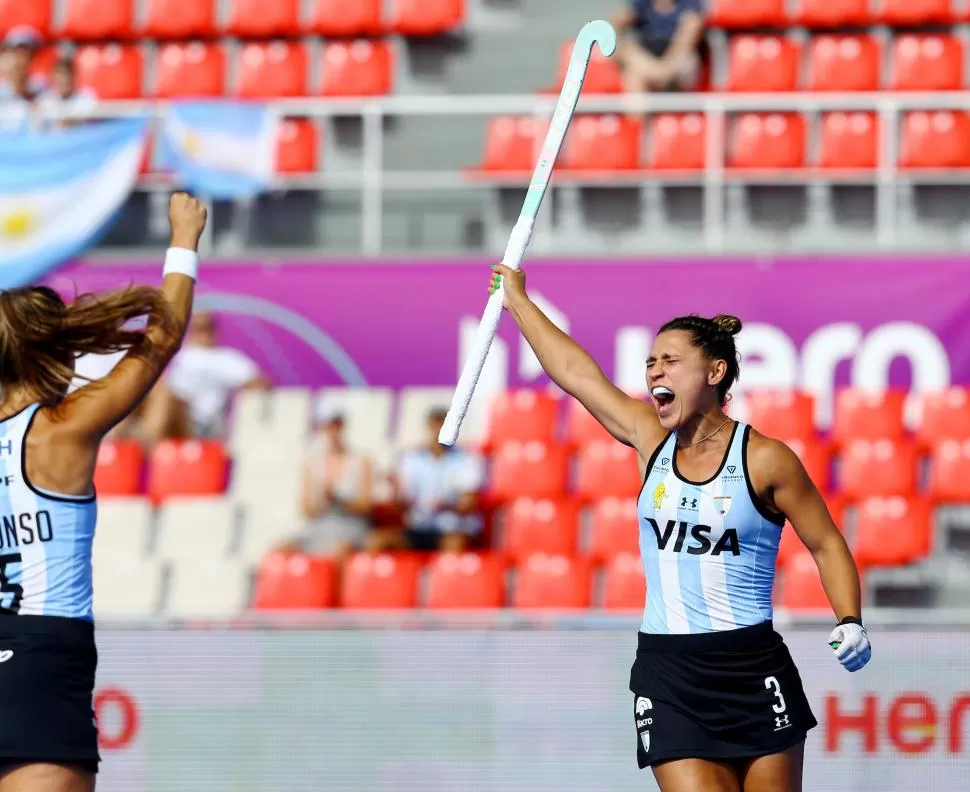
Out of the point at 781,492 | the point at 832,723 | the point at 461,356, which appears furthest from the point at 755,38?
the point at 781,492

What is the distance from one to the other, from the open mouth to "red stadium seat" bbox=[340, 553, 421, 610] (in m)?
5.52

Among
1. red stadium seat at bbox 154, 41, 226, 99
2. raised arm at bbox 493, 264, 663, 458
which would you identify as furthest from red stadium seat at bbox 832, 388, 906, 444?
raised arm at bbox 493, 264, 663, 458

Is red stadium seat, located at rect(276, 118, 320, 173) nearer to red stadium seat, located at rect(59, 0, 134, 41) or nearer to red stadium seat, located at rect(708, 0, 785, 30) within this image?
red stadium seat, located at rect(59, 0, 134, 41)

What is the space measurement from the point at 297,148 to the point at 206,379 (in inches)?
94.5

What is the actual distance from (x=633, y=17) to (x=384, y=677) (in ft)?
25.2

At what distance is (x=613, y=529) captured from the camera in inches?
424

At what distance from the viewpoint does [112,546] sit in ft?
Result: 36.6

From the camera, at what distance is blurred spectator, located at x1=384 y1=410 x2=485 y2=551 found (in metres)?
10.7

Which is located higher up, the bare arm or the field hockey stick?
the field hockey stick

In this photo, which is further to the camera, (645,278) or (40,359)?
(645,278)

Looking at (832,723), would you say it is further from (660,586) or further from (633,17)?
(633,17)

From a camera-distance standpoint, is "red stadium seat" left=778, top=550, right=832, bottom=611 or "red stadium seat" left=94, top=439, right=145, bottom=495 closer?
"red stadium seat" left=778, top=550, right=832, bottom=611

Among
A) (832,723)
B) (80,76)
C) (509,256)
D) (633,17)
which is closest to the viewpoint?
(509,256)

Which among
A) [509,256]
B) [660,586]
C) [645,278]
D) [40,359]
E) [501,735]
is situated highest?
[645,278]
